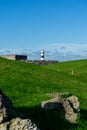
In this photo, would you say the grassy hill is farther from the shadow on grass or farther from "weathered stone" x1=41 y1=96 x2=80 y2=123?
"weathered stone" x1=41 y1=96 x2=80 y2=123

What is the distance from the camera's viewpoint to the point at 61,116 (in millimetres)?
22203

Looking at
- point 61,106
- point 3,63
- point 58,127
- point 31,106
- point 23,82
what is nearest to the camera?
point 58,127

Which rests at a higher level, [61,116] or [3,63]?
[3,63]

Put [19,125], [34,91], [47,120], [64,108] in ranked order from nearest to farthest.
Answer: [19,125], [47,120], [64,108], [34,91]

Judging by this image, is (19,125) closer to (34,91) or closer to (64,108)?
(64,108)

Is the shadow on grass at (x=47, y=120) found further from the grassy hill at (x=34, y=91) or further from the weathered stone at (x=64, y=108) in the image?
the weathered stone at (x=64, y=108)

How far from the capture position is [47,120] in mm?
21625

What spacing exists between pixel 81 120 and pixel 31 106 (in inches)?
134

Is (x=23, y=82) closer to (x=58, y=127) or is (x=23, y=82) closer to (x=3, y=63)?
(x=3, y=63)

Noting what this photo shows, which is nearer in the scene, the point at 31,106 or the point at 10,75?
the point at 31,106

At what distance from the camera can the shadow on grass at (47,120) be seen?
2089cm

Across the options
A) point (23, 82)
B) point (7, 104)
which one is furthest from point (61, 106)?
point (23, 82)

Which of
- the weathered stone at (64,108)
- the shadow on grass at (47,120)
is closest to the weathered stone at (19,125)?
the shadow on grass at (47,120)

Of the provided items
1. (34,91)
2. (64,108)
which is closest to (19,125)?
(64,108)
